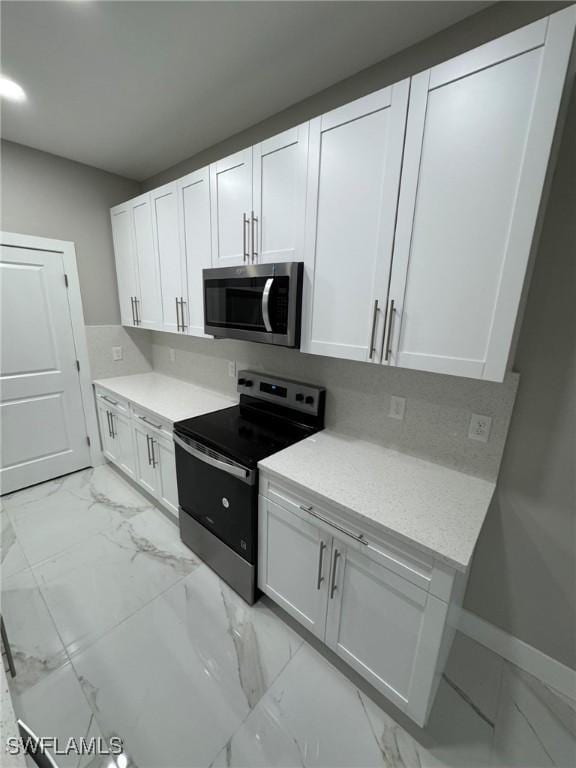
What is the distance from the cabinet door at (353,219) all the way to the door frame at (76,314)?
233 centimetres

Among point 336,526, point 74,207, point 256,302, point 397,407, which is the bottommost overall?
point 336,526

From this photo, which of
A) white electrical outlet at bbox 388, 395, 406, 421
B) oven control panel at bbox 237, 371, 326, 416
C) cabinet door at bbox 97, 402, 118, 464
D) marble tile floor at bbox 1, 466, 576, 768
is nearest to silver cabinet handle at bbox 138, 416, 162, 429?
oven control panel at bbox 237, 371, 326, 416

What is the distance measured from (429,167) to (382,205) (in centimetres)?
19

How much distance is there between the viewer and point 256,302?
1.63 meters

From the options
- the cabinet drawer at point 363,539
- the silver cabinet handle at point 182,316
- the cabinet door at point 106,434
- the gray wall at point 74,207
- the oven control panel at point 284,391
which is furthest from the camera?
the cabinet door at point 106,434

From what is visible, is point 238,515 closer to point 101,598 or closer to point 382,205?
point 101,598

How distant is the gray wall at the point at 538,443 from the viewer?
3.91 ft

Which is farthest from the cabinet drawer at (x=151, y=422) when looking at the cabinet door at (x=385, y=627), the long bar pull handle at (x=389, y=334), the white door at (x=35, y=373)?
the long bar pull handle at (x=389, y=334)

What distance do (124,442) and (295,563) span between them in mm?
1921

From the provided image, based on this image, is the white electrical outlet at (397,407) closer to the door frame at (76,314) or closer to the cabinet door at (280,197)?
the cabinet door at (280,197)

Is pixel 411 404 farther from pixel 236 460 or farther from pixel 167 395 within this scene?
pixel 167 395

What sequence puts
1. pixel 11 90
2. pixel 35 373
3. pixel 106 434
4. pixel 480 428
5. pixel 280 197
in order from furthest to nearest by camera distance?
pixel 106 434 < pixel 35 373 < pixel 11 90 < pixel 280 197 < pixel 480 428

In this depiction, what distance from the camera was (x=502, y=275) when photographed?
3.34 ft

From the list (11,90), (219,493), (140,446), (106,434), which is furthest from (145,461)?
(11,90)
